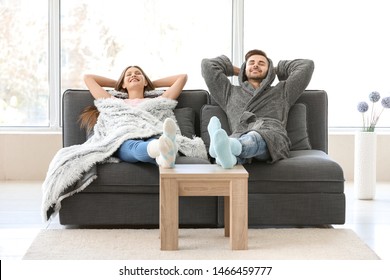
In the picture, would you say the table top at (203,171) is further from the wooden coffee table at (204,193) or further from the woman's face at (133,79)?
the woman's face at (133,79)

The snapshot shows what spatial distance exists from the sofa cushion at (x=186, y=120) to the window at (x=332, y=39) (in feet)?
6.13

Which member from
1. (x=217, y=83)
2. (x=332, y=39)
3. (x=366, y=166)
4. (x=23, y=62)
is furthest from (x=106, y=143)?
(x=332, y=39)

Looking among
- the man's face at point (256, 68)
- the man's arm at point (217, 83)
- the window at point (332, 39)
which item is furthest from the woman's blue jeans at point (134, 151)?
the window at point (332, 39)

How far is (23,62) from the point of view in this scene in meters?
6.67

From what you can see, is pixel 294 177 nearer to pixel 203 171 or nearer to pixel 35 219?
pixel 203 171

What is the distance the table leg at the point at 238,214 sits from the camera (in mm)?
3824

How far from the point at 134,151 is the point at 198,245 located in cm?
72

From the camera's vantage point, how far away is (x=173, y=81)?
17.0ft

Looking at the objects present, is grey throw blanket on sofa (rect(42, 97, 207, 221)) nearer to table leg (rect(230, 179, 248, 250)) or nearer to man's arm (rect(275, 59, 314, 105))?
man's arm (rect(275, 59, 314, 105))

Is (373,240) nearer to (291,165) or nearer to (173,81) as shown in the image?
(291,165)

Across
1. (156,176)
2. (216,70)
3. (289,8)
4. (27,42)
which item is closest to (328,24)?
(289,8)

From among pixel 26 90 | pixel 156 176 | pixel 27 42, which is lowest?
pixel 156 176

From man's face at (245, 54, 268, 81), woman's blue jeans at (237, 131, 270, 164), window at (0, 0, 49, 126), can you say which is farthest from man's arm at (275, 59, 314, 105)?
window at (0, 0, 49, 126)

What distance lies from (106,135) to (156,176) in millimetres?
531
